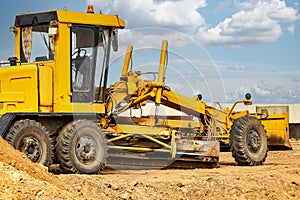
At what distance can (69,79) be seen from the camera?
1357 centimetres

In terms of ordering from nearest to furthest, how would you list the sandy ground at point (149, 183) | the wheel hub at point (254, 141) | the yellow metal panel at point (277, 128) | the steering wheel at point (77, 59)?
1. the sandy ground at point (149, 183)
2. the steering wheel at point (77, 59)
3. the wheel hub at point (254, 141)
4. the yellow metal panel at point (277, 128)

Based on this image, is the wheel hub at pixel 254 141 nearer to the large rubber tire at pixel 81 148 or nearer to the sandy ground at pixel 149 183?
the sandy ground at pixel 149 183

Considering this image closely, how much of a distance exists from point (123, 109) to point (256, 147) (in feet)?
12.5

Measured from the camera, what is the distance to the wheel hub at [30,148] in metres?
12.4

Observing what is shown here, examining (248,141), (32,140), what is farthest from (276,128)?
(32,140)

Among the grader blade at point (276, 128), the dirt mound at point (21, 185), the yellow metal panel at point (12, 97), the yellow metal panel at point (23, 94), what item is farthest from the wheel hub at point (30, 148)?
the grader blade at point (276, 128)

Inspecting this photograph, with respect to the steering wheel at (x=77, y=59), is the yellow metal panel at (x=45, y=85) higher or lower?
lower

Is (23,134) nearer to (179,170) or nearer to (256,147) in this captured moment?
(179,170)

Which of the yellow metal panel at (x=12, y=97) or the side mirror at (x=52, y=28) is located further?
the side mirror at (x=52, y=28)

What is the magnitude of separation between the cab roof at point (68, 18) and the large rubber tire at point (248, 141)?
4038mm

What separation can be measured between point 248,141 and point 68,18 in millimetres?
5747

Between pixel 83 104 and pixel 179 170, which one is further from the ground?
pixel 83 104

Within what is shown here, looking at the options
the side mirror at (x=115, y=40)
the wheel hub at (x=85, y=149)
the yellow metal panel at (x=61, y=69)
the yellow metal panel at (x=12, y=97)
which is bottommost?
the wheel hub at (x=85, y=149)

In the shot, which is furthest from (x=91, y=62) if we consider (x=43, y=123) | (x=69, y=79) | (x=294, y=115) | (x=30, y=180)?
(x=294, y=115)
